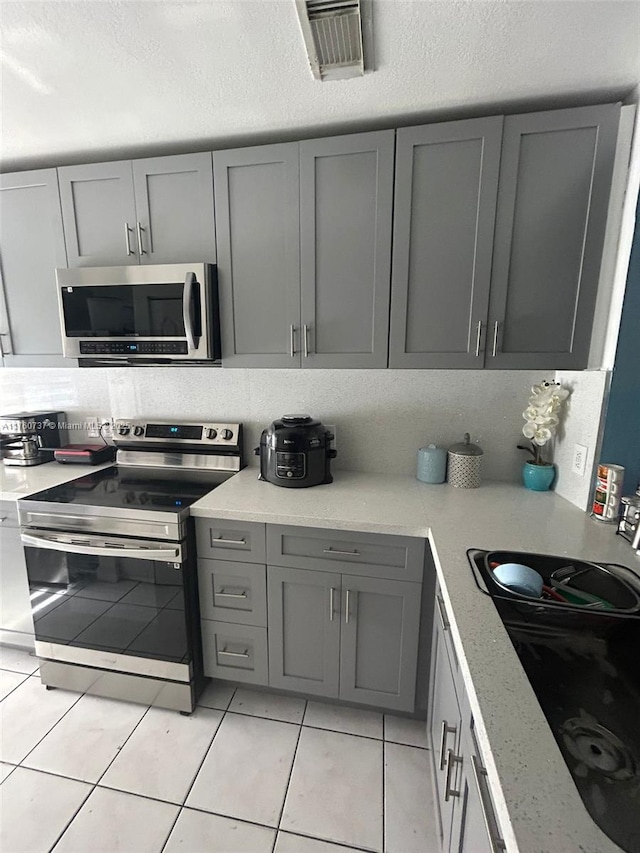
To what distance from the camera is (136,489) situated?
5.97 feet

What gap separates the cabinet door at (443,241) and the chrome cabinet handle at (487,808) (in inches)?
50.4

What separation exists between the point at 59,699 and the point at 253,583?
1115mm

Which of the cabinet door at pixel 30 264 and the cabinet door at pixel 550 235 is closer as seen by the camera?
the cabinet door at pixel 550 235

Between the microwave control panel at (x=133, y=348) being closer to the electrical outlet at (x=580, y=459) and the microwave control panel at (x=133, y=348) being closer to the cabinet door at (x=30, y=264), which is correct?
the cabinet door at (x=30, y=264)

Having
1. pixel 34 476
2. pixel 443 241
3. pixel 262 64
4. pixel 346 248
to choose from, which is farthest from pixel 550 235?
→ pixel 34 476

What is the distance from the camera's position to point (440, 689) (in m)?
1.26

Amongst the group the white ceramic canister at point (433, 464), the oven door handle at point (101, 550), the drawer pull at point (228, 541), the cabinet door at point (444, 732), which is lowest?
the cabinet door at point (444, 732)

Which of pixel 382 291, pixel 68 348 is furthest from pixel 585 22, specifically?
pixel 68 348

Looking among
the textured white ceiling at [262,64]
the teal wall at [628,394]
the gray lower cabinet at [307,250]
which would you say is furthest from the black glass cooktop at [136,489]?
the teal wall at [628,394]

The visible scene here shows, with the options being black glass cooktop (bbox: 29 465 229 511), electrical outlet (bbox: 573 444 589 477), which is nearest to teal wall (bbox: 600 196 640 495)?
electrical outlet (bbox: 573 444 589 477)

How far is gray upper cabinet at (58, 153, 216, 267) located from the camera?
172cm

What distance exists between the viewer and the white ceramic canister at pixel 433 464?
1827 mm

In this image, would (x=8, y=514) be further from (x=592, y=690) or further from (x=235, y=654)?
(x=592, y=690)

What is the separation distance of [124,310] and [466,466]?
1.71 m
